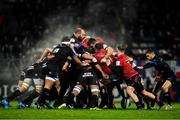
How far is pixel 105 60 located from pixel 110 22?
1290cm

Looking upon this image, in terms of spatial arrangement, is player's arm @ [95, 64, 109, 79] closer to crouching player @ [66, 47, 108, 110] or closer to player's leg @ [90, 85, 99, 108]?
crouching player @ [66, 47, 108, 110]

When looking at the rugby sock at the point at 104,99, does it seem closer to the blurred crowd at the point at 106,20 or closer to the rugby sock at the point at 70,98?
the rugby sock at the point at 70,98

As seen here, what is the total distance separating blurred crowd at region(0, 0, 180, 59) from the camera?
32.3 metres

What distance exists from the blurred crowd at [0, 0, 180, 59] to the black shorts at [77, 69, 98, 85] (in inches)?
437

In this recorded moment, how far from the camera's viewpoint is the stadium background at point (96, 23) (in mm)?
31828

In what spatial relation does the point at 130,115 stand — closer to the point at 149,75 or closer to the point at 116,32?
the point at 149,75

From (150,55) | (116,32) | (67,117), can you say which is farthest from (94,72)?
(116,32)

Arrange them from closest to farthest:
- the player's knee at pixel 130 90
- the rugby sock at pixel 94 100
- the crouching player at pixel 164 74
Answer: the rugby sock at pixel 94 100 < the player's knee at pixel 130 90 < the crouching player at pixel 164 74

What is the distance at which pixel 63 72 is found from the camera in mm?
21359

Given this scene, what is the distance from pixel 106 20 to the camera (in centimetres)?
3381

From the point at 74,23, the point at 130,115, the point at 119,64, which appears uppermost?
the point at 74,23

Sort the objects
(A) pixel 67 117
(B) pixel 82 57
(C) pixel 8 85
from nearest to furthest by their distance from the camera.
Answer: (A) pixel 67 117, (B) pixel 82 57, (C) pixel 8 85

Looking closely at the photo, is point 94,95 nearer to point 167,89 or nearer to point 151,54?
point 151,54

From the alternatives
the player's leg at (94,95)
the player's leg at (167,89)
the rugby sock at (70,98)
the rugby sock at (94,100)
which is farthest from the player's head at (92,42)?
the player's leg at (167,89)
